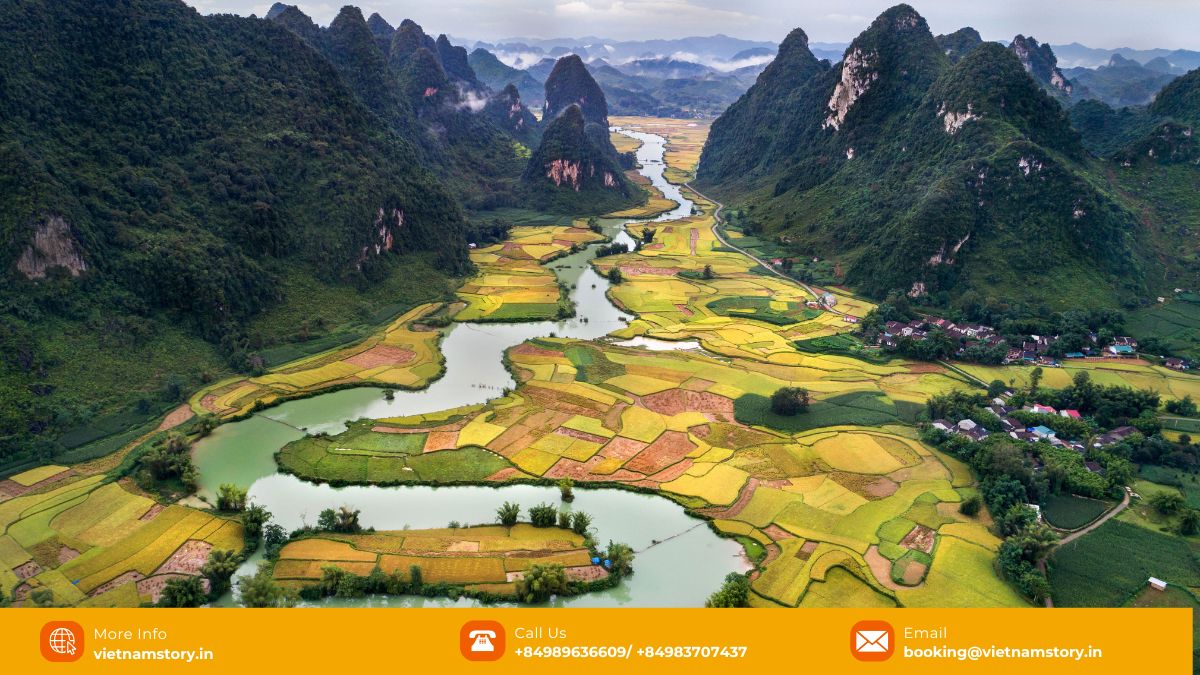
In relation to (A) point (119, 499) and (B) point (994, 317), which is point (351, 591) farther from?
(B) point (994, 317)

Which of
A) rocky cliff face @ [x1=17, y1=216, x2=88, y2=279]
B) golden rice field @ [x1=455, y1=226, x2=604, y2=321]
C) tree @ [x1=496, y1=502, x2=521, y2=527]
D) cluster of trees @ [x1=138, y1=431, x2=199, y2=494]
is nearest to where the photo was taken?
tree @ [x1=496, y1=502, x2=521, y2=527]

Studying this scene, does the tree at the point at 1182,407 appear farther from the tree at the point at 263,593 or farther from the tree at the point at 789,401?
the tree at the point at 263,593

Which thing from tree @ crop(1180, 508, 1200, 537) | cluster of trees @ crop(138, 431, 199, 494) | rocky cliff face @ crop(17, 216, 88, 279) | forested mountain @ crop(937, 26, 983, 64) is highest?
forested mountain @ crop(937, 26, 983, 64)

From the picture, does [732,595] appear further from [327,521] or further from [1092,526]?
[1092,526]

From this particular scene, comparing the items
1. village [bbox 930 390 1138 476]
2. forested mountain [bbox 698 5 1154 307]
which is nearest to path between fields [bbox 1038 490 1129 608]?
village [bbox 930 390 1138 476]

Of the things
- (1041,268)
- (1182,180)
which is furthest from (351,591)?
(1182,180)

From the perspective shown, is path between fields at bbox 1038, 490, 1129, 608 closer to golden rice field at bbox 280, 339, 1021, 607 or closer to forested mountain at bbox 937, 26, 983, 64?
golden rice field at bbox 280, 339, 1021, 607
